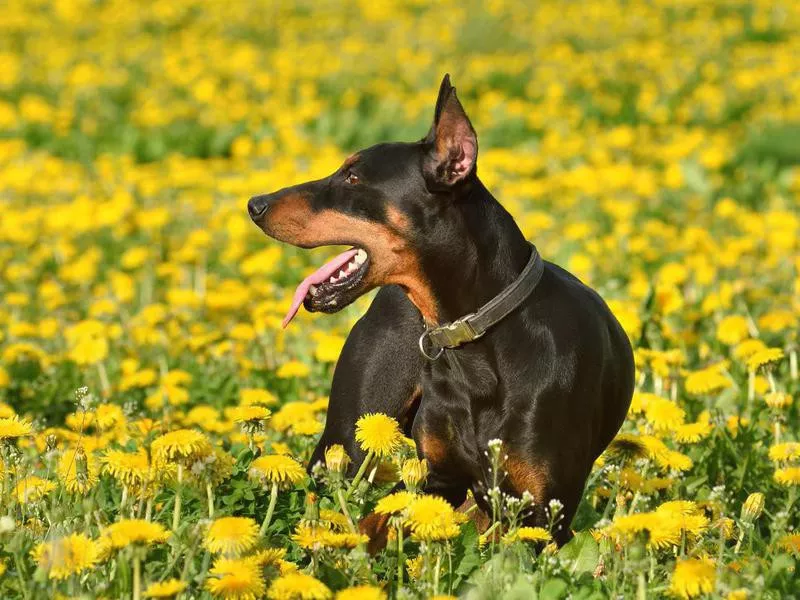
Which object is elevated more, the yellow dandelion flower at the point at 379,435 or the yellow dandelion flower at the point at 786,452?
the yellow dandelion flower at the point at 379,435

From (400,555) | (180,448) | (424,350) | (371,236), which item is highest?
(371,236)

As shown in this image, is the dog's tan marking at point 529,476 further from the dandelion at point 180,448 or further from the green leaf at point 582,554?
the dandelion at point 180,448

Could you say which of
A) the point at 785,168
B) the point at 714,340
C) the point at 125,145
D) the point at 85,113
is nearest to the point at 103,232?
the point at 125,145

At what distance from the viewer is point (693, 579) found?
2.62m

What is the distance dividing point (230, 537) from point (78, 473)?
633 millimetres

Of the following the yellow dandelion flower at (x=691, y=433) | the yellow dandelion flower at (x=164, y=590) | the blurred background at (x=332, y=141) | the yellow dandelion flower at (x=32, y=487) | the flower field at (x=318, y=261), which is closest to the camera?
the yellow dandelion flower at (x=164, y=590)

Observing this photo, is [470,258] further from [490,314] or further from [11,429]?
[11,429]

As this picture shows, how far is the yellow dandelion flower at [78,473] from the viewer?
3.17 metres

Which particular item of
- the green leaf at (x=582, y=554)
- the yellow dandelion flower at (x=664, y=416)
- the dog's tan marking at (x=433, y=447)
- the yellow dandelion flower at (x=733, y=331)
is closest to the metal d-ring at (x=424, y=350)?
the dog's tan marking at (x=433, y=447)

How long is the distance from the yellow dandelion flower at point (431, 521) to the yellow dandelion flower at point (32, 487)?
99cm

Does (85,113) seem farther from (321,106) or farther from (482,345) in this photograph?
(482,345)

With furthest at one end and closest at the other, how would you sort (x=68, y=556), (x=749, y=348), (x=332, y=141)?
(x=332, y=141)
(x=749, y=348)
(x=68, y=556)

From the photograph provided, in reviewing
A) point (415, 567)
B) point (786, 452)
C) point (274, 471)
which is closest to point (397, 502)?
point (415, 567)

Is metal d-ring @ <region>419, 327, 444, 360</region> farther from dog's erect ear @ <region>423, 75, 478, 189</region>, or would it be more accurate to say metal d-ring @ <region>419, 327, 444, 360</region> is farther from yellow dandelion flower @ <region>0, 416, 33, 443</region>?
yellow dandelion flower @ <region>0, 416, 33, 443</region>
